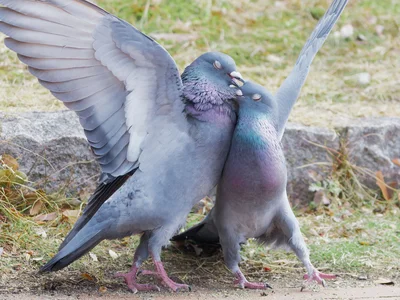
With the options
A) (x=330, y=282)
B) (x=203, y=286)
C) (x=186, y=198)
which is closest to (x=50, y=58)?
(x=186, y=198)

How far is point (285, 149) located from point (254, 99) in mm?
1391

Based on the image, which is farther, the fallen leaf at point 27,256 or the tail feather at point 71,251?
the fallen leaf at point 27,256

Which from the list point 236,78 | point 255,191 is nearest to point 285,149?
point 236,78

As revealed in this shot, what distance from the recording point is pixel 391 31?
784 centimetres

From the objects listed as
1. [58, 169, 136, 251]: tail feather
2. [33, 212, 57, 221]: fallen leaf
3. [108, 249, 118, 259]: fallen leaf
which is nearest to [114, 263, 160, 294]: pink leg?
[58, 169, 136, 251]: tail feather

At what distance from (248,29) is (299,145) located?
88.4 inches

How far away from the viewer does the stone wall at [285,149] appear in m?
4.90

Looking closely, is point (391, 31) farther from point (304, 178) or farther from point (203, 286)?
point (203, 286)

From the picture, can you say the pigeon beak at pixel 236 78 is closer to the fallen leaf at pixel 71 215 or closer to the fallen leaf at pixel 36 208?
the fallen leaf at pixel 71 215

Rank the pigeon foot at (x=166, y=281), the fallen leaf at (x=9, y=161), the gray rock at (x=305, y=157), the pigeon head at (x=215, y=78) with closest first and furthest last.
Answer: the pigeon foot at (x=166, y=281)
the pigeon head at (x=215, y=78)
the fallen leaf at (x=9, y=161)
the gray rock at (x=305, y=157)

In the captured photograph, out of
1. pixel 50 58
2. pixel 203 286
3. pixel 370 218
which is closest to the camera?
pixel 50 58

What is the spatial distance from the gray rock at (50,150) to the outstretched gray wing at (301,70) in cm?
124

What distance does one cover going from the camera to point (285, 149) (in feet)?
18.1

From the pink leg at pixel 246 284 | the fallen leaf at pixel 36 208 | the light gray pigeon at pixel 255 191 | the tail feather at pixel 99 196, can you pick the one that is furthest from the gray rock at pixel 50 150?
the pink leg at pixel 246 284
